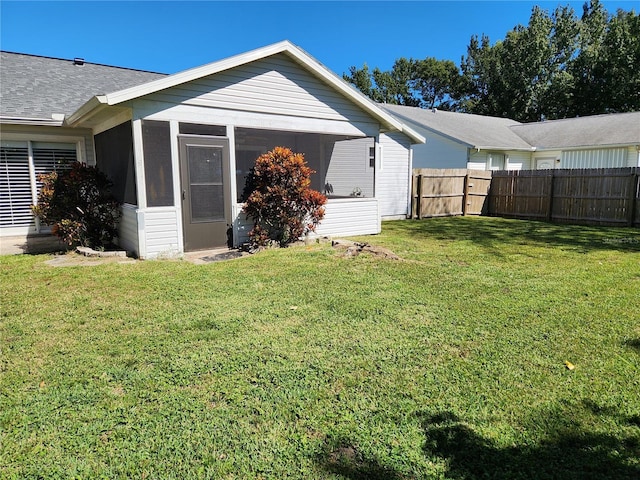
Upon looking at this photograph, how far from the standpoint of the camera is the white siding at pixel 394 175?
13.3 m

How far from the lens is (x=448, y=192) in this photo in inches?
570

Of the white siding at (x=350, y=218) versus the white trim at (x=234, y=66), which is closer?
the white trim at (x=234, y=66)

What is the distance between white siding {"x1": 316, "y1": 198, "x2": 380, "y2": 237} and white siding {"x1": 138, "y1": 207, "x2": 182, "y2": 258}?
3196 millimetres

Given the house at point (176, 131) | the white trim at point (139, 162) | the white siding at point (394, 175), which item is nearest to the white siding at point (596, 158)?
the white siding at point (394, 175)

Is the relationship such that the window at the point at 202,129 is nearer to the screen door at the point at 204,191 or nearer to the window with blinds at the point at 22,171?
the screen door at the point at 204,191

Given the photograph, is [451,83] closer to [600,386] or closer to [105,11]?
[105,11]

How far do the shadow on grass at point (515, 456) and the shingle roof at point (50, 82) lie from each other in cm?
956

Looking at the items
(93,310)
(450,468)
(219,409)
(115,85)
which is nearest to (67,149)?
(115,85)

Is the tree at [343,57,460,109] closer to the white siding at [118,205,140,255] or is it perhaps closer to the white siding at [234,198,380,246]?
the white siding at [234,198,380,246]

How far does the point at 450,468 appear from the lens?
6.98 feet

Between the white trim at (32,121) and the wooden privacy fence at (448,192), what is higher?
the white trim at (32,121)

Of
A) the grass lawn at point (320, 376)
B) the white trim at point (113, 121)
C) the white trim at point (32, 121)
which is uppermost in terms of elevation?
the white trim at point (32, 121)

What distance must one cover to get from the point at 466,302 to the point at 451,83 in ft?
134

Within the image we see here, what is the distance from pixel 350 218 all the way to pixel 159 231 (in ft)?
14.6
